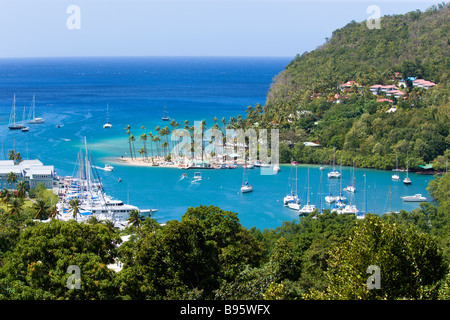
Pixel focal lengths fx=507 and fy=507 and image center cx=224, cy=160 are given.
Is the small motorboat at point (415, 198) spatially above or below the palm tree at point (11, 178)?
below

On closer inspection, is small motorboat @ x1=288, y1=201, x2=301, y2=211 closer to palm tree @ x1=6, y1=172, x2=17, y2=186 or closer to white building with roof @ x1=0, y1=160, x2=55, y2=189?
white building with roof @ x1=0, y1=160, x2=55, y2=189

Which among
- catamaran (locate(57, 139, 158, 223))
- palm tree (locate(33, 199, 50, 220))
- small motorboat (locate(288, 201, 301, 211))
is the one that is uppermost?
palm tree (locate(33, 199, 50, 220))

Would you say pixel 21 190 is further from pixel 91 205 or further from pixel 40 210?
pixel 40 210

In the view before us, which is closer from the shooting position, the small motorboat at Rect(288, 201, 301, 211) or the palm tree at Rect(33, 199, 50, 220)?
the palm tree at Rect(33, 199, 50, 220)

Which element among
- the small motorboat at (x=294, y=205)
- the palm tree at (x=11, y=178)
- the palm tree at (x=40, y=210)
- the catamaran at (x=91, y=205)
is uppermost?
the palm tree at (x=11, y=178)

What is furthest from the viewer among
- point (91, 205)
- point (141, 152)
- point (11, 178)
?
point (141, 152)

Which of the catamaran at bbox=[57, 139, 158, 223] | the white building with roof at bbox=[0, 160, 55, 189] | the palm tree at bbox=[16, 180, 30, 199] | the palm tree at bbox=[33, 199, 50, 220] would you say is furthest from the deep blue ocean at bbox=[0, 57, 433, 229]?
the palm tree at bbox=[33, 199, 50, 220]

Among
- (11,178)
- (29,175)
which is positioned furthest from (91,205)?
(29,175)

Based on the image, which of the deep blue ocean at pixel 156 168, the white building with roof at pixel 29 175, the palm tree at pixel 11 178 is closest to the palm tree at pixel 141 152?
the deep blue ocean at pixel 156 168

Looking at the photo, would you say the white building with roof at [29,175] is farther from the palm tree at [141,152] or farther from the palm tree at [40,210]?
the palm tree at [141,152]

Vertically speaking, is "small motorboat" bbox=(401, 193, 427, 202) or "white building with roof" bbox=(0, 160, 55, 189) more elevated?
"white building with roof" bbox=(0, 160, 55, 189)

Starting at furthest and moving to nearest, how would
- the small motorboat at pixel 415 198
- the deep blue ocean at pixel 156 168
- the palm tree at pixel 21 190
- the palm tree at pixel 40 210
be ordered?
1. the small motorboat at pixel 415 198
2. the deep blue ocean at pixel 156 168
3. the palm tree at pixel 21 190
4. the palm tree at pixel 40 210

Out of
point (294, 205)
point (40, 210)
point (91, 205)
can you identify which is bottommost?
point (294, 205)
